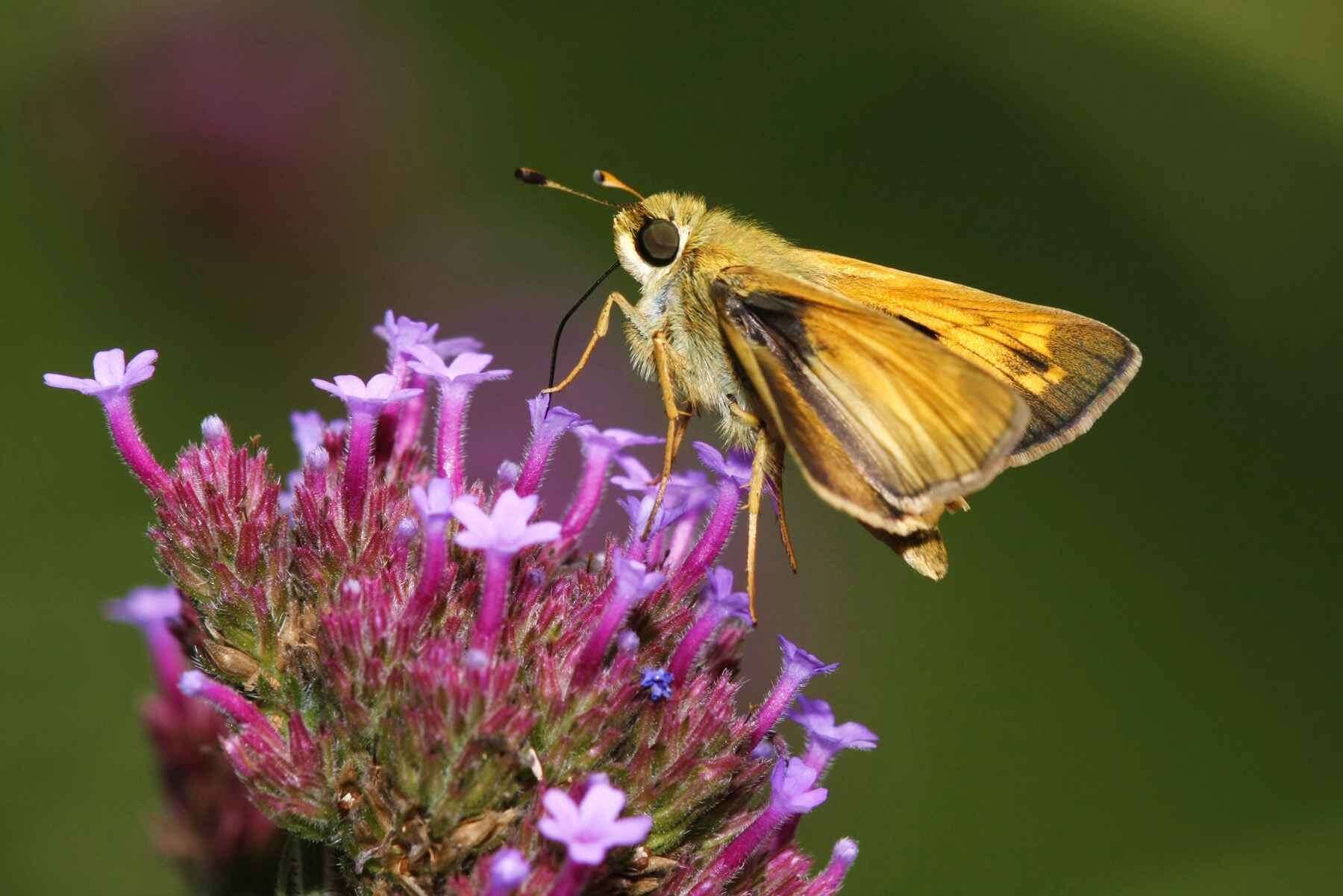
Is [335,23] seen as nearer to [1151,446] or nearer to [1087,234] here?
[1087,234]

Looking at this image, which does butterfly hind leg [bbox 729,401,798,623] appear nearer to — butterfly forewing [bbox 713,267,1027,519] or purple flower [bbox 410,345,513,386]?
butterfly forewing [bbox 713,267,1027,519]

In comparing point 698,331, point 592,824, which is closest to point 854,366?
point 698,331

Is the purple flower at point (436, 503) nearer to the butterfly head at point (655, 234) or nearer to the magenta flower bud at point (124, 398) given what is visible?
the magenta flower bud at point (124, 398)

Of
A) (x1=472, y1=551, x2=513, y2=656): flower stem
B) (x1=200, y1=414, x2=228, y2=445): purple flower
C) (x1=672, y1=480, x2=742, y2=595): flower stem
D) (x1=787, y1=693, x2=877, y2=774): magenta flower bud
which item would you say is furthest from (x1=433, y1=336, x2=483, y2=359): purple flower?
(x1=787, y1=693, x2=877, y2=774): magenta flower bud

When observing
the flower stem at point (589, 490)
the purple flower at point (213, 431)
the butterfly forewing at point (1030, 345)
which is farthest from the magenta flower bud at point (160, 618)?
the butterfly forewing at point (1030, 345)

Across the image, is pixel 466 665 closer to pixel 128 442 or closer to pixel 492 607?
pixel 492 607

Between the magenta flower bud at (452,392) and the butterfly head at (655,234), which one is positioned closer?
the magenta flower bud at (452,392)

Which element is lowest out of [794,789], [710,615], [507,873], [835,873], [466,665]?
[507,873]
